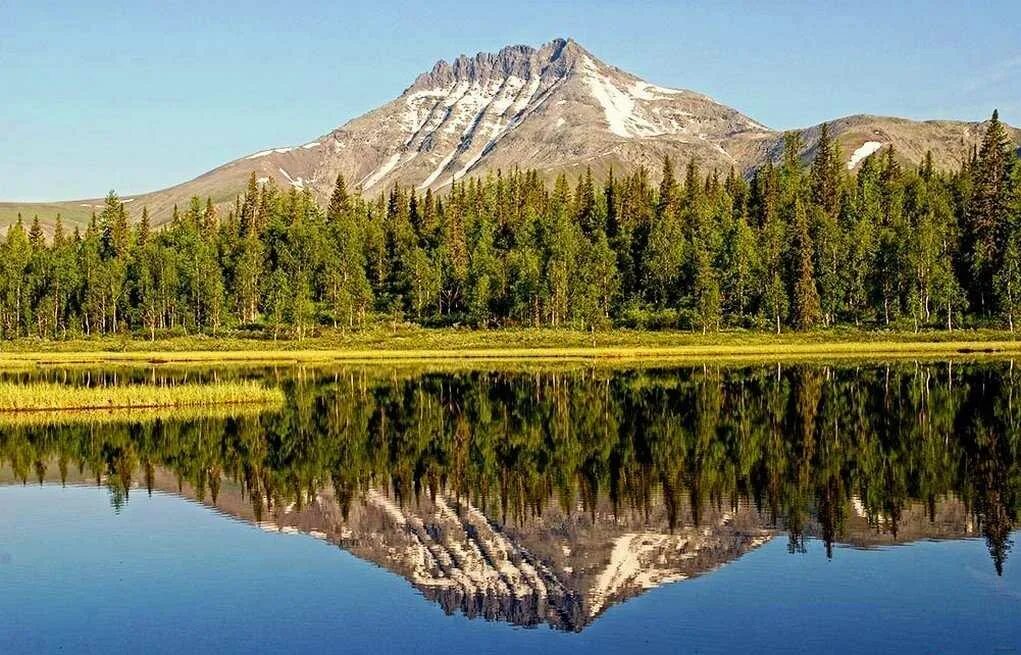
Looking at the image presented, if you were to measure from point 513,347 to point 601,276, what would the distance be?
92.3 feet

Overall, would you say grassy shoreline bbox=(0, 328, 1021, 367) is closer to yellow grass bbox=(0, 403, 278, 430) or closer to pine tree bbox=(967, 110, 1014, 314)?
pine tree bbox=(967, 110, 1014, 314)

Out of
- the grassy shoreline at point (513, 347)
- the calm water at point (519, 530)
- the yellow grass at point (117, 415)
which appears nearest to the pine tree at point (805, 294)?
the grassy shoreline at point (513, 347)

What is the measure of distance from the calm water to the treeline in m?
93.2

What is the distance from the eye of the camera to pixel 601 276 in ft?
568

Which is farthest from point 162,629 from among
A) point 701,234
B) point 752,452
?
point 701,234

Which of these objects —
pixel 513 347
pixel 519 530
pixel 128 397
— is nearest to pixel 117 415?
pixel 128 397

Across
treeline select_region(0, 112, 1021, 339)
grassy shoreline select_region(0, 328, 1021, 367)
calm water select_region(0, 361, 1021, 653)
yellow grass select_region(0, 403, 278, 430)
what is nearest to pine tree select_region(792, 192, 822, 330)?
treeline select_region(0, 112, 1021, 339)

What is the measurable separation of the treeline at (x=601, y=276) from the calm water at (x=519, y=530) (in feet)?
306

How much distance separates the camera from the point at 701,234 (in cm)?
18475

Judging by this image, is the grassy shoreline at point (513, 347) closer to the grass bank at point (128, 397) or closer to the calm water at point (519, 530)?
the grass bank at point (128, 397)

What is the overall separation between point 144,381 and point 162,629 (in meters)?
69.6

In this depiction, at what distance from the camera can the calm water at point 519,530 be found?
26312 millimetres

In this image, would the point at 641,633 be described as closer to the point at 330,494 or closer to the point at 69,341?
the point at 330,494

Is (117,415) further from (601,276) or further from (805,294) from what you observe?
(601,276)
